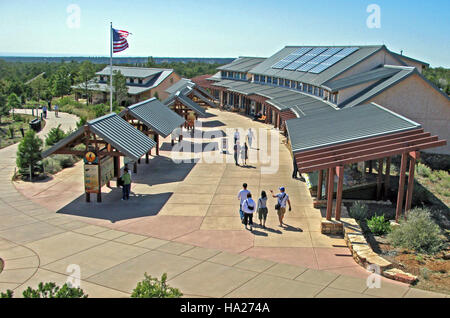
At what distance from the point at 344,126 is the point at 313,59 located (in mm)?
25375

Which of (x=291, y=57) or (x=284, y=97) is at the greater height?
(x=291, y=57)

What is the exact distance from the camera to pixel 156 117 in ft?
84.0

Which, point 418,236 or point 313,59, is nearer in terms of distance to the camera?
point 418,236

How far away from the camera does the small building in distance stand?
59344mm

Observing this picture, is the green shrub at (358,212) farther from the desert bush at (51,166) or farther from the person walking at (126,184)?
the desert bush at (51,166)

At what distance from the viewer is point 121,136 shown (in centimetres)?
1803

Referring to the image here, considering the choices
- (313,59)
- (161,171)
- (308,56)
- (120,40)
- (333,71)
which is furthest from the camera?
(308,56)

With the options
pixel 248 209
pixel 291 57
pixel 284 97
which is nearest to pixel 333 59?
pixel 284 97

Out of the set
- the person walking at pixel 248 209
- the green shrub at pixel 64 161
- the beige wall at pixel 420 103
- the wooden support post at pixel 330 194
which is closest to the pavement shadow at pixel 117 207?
the person walking at pixel 248 209

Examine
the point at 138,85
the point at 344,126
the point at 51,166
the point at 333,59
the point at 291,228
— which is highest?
the point at 333,59

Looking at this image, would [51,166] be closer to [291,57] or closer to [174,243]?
[174,243]

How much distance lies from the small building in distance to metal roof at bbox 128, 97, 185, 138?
2972 centimetres

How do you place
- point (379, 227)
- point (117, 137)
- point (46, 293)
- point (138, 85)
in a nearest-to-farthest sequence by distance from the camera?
point (46, 293)
point (379, 227)
point (117, 137)
point (138, 85)
